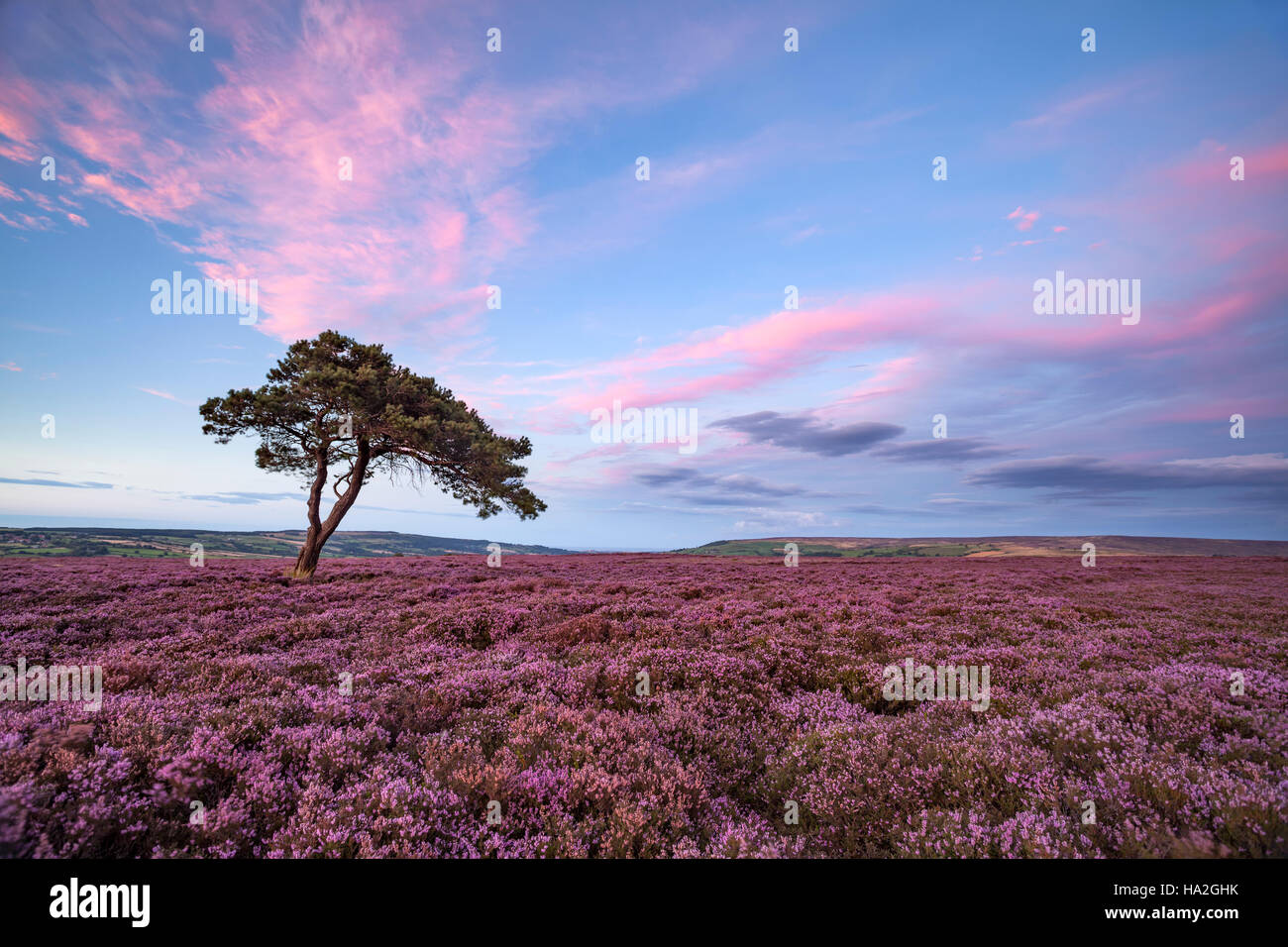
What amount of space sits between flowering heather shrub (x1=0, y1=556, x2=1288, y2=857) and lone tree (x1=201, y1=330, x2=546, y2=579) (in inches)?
409

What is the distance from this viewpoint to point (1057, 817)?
3.44 m

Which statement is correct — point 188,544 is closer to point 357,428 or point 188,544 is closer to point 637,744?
point 357,428

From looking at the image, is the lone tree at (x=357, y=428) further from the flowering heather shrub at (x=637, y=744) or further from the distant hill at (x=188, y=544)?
the distant hill at (x=188, y=544)

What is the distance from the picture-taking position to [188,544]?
98750mm

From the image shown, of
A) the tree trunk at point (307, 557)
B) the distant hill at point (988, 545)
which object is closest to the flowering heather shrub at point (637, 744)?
the tree trunk at point (307, 557)

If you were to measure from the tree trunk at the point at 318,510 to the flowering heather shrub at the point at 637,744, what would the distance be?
909cm

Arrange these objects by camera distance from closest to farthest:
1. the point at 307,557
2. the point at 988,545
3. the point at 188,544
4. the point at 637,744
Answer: the point at 637,744
the point at 307,557
the point at 188,544
the point at 988,545

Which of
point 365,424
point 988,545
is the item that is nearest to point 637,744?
point 365,424

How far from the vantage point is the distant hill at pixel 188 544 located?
6266 cm

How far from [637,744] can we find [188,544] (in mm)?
135499

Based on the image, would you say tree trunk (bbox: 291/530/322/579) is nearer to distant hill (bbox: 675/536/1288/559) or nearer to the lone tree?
the lone tree

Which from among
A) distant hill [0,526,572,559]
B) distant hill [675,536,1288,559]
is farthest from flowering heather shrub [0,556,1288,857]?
distant hill [675,536,1288,559]
